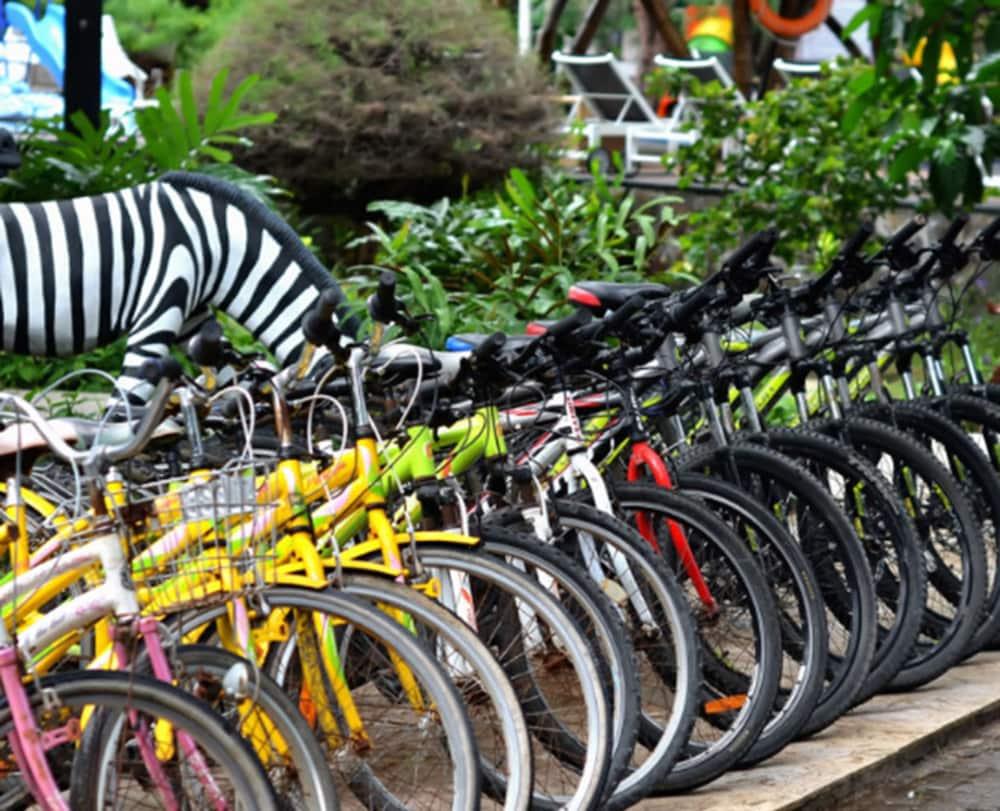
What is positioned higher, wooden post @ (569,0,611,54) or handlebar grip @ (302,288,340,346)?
wooden post @ (569,0,611,54)

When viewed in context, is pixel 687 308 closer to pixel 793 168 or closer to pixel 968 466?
pixel 968 466

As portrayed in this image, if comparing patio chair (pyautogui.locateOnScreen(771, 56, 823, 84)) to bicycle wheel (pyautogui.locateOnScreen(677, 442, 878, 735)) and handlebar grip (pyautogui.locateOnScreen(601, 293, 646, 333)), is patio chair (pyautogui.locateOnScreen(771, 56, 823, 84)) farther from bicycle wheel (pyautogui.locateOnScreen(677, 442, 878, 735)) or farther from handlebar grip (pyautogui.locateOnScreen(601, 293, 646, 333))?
handlebar grip (pyautogui.locateOnScreen(601, 293, 646, 333))

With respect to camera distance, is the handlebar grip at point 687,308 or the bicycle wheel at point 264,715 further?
the handlebar grip at point 687,308

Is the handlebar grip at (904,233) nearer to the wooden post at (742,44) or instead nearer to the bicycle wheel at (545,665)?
the bicycle wheel at (545,665)

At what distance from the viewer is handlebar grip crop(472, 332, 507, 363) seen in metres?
4.87

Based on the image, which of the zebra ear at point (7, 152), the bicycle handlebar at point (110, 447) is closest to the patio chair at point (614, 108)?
the zebra ear at point (7, 152)

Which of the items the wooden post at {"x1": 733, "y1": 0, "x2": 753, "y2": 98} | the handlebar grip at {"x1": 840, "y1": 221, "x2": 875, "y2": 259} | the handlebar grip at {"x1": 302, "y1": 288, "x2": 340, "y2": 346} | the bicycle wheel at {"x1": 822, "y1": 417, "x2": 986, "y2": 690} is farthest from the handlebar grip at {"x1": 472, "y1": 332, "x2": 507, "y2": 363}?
the wooden post at {"x1": 733, "y1": 0, "x2": 753, "y2": 98}

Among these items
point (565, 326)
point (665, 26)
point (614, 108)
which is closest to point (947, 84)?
point (565, 326)

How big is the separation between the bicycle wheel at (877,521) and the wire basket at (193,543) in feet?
7.87

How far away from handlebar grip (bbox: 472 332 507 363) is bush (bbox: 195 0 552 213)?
26.5ft

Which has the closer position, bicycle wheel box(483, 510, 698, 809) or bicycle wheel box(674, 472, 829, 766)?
bicycle wheel box(483, 510, 698, 809)

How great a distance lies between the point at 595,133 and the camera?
1070 inches

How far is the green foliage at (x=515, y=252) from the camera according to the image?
32.1 feet

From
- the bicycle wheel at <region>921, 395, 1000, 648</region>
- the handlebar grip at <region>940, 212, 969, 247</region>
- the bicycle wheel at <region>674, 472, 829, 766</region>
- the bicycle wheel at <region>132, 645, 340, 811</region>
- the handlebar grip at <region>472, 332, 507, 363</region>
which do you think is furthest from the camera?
the handlebar grip at <region>940, 212, 969, 247</region>
